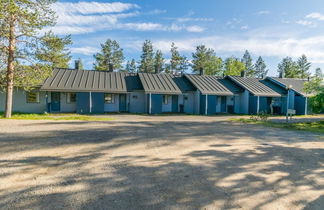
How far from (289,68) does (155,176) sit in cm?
7299

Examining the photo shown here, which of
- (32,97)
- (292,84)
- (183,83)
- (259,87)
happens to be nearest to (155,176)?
(32,97)

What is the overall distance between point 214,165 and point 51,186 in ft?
12.1

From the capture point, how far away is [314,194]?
3.58 meters

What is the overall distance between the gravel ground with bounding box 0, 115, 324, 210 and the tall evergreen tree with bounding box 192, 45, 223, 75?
45.7 m

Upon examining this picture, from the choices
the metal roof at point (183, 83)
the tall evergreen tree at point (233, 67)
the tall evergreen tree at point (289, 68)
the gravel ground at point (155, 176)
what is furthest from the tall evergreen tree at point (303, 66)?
the gravel ground at point (155, 176)

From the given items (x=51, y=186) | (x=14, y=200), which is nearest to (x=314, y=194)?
(x=51, y=186)

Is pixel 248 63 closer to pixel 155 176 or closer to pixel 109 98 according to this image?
pixel 109 98

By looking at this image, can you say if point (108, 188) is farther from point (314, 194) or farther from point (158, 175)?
point (314, 194)

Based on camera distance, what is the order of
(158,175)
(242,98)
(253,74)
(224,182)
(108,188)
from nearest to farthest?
(108,188), (224,182), (158,175), (242,98), (253,74)

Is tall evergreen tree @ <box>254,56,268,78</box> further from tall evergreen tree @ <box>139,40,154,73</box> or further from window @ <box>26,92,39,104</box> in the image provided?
window @ <box>26,92,39,104</box>

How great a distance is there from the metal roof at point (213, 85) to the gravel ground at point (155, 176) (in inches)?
635

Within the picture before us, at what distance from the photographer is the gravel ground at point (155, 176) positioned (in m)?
3.12

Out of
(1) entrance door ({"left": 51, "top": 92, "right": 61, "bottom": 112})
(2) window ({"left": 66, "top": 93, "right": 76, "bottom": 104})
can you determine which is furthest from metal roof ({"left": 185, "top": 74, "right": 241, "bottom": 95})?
(1) entrance door ({"left": 51, "top": 92, "right": 61, "bottom": 112})

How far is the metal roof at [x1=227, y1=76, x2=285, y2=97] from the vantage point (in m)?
24.4
